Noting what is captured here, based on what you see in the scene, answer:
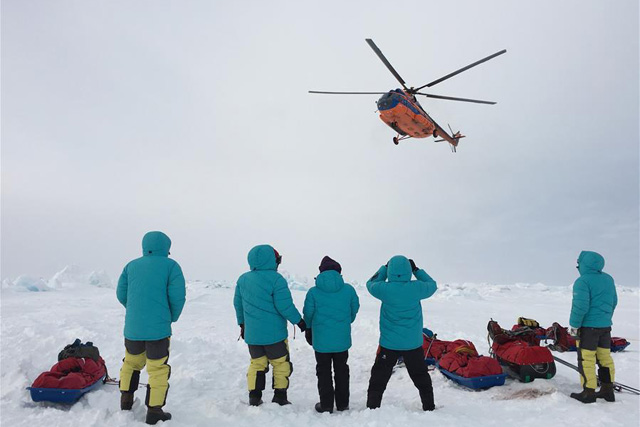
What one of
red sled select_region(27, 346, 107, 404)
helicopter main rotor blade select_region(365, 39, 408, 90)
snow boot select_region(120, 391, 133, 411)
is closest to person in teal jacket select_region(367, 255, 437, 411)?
snow boot select_region(120, 391, 133, 411)

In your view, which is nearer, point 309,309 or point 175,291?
point 175,291

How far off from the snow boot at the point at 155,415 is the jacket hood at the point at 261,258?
6.26 feet

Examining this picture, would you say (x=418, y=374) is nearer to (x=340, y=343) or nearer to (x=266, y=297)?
(x=340, y=343)

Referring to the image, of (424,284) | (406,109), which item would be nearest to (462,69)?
(406,109)

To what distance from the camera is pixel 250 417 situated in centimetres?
418

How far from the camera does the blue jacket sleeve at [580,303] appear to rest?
16.6ft

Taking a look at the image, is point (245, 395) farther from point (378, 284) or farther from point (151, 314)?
point (378, 284)

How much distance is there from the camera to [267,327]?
183 inches

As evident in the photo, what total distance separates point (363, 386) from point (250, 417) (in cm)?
244

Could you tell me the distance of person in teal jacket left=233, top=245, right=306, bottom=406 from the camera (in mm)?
4660

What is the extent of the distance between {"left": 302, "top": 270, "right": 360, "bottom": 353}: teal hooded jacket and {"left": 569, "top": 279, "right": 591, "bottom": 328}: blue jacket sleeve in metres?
3.13

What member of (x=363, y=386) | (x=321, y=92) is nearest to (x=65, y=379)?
(x=363, y=386)

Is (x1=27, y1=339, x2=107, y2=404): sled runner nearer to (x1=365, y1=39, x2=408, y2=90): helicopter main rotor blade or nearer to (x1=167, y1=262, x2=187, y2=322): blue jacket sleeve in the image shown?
(x1=167, y1=262, x2=187, y2=322): blue jacket sleeve

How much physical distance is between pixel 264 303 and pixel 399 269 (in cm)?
180
